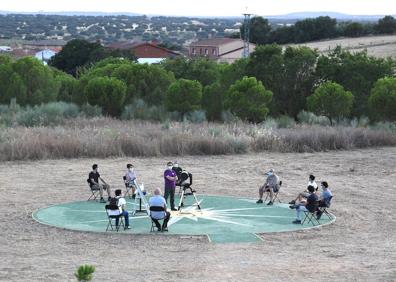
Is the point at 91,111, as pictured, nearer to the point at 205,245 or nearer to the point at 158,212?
the point at 158,212

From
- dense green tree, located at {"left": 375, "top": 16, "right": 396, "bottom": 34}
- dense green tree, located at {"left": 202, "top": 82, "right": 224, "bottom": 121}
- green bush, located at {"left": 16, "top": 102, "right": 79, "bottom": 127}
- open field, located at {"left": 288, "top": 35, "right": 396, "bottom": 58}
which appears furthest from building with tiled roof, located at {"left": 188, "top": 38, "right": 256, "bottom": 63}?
green bush, located at {"left": 16, "top": 102, "right": 79, "bottom": 127}

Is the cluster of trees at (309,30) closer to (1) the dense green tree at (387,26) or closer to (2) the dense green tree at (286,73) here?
(1) the dense green tree at (387,26)

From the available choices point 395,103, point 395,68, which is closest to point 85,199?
point 395,103

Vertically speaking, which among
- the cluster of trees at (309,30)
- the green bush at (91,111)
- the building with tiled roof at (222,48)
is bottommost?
the building with tiled roof at (222,48)

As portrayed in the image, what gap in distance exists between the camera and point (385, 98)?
126 feet

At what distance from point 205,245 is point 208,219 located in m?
2.71

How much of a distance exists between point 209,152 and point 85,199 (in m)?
10.4

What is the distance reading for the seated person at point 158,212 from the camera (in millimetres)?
18578

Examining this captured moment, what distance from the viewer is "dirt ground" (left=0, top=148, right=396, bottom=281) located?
15.4m

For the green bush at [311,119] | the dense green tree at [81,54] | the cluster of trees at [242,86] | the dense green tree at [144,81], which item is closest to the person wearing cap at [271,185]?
the cluster of trees at [242,86]

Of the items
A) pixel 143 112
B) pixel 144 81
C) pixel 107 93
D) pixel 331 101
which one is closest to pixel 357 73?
pixel 331 101

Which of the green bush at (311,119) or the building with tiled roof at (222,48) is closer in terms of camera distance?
the green bush at (311,119)

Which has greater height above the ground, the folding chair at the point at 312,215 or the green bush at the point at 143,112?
the folding chair at the point at 312,215

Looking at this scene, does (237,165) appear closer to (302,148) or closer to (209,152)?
(209,152)
